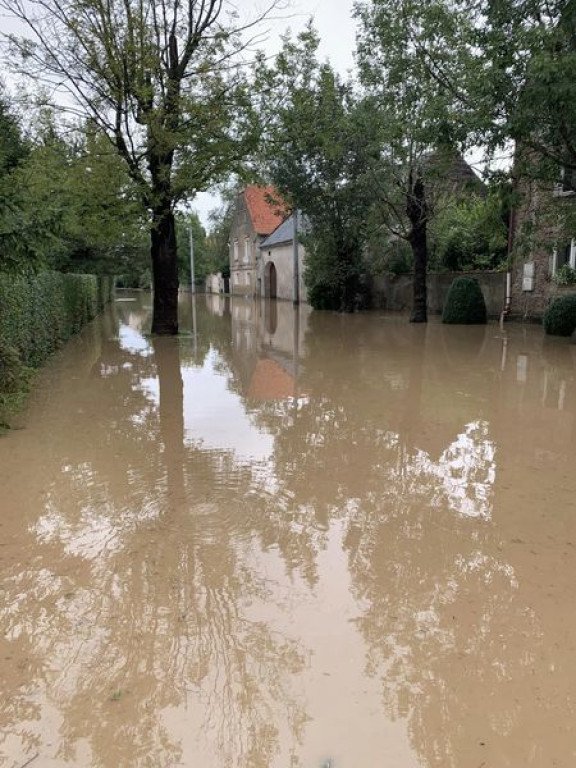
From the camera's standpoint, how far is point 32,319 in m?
10.5

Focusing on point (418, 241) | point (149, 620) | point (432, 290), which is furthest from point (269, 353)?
point (432, 290)

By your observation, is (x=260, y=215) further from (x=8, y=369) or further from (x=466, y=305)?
(x=8, y=369)

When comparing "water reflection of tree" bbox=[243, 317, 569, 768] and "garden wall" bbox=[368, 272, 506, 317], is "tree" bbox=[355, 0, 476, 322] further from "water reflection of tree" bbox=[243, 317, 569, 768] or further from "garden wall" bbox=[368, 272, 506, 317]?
"water reflection of tree" bbox=[243, 317, 569, 768]

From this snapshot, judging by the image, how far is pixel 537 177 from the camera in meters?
11.8

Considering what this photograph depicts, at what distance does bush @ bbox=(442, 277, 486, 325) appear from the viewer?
63.7 ft

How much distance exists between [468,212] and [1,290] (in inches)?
786

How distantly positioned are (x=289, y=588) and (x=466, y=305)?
17418mm

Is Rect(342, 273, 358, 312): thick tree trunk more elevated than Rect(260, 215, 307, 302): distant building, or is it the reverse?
Rect(260, 215, 307, 302): distant building

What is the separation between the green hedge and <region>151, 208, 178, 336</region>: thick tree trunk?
91.5 inches

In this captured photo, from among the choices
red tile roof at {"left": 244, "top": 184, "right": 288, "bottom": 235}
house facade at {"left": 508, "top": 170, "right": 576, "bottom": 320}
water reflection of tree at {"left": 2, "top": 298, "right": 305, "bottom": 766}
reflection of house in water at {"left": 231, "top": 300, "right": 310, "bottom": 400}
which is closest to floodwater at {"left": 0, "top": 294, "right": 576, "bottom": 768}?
water reflection of tree at {"left": 2, "top": 298, "right": 305, "bottom": 766}

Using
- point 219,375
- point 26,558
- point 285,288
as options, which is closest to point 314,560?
point 26,558

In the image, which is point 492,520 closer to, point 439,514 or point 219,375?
point 439,514

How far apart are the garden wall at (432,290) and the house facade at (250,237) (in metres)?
15.8

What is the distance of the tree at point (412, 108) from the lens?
11883mm
